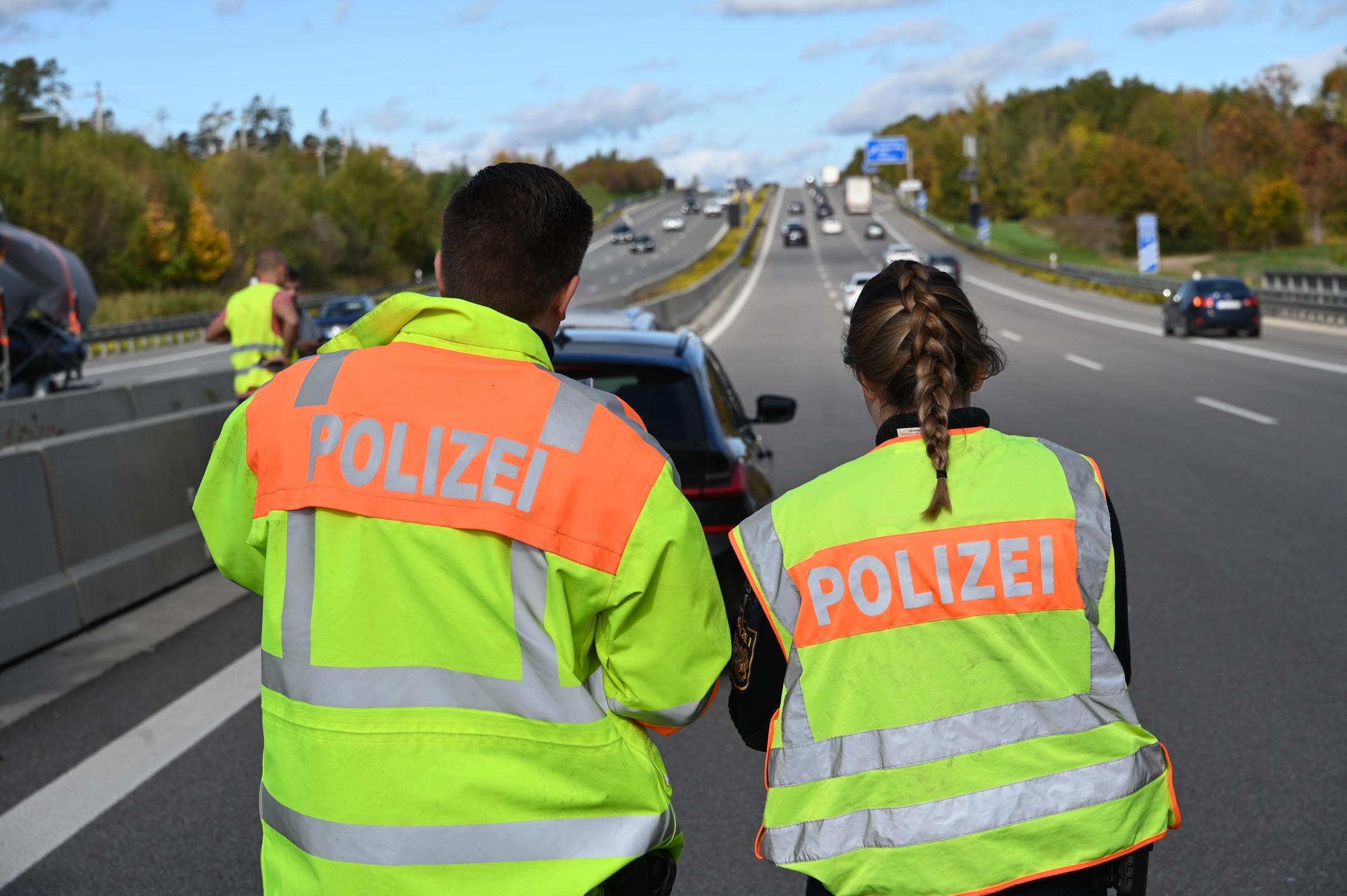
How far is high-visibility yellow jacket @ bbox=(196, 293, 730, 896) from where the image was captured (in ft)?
6.43

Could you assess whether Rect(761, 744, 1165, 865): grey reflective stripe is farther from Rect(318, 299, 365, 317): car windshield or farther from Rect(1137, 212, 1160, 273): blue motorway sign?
Rect(1137, 212, 1160, 273): blue motorway sign

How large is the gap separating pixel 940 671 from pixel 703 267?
65.2 meters

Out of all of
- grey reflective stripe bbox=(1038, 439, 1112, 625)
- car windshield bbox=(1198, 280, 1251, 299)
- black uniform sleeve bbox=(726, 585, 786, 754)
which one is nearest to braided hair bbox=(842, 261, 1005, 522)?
grey reflective stripe bbox=(1038, 439, 1112, 625)

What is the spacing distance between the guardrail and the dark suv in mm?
28625

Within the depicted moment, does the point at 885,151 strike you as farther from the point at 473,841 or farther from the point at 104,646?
the point at 473,841

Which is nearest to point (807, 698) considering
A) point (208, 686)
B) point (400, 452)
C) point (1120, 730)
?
point (1120, 730)

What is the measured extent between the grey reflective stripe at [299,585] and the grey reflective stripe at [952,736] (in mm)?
819

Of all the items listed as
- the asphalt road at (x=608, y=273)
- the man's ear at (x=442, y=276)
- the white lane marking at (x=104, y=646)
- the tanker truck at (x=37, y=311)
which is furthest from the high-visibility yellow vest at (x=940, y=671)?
the tanker truck at (x=37, y=311)

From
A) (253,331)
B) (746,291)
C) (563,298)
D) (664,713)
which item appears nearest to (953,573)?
(664,713)

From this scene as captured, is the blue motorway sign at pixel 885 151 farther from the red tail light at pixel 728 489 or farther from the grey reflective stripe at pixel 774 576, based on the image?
the grey reflective stripe at pixel 774 576

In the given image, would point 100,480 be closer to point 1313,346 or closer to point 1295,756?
point 1295,756

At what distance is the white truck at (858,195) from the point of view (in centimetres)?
11938

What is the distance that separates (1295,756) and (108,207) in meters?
63.9

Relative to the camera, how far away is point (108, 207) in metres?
61.7
